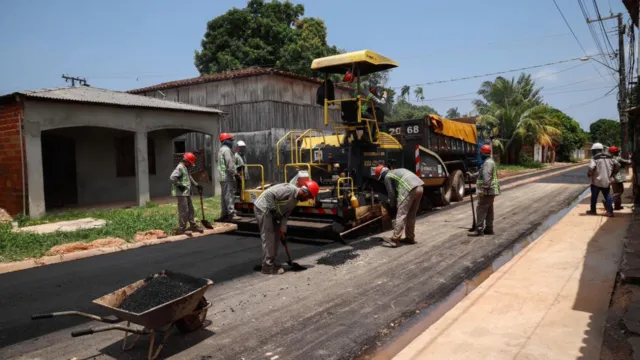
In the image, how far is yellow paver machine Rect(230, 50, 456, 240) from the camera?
8328 mm

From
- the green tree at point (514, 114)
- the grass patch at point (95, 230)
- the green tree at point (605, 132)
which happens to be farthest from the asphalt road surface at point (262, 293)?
the green tree at point (605, 132)

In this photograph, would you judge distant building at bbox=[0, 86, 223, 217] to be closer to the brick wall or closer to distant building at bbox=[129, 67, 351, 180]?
the brick wall

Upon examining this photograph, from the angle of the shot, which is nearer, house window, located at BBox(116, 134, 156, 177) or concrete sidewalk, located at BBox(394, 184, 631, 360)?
concrete sidewalk, located at BBox(394, 184, 631, 360)

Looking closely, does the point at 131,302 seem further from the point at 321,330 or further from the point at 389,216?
the point at 389,216

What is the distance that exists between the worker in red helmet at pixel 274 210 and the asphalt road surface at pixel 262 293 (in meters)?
0.29

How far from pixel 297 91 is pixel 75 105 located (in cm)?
1014

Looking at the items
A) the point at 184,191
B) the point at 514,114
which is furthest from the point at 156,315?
the point at 514,114

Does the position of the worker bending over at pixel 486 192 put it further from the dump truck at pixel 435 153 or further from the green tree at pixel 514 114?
the green tree at pixel 514 114

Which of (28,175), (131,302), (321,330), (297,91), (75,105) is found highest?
(297,91)

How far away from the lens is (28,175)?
1050cm

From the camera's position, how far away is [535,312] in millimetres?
4566

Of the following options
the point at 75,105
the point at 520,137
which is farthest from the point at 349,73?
the point at 520,137

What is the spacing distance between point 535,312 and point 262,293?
3.04m

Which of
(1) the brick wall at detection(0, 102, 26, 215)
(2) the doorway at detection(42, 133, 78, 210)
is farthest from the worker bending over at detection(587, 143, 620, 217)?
(2) the doorway at detection(42, 133, 78, 210)
